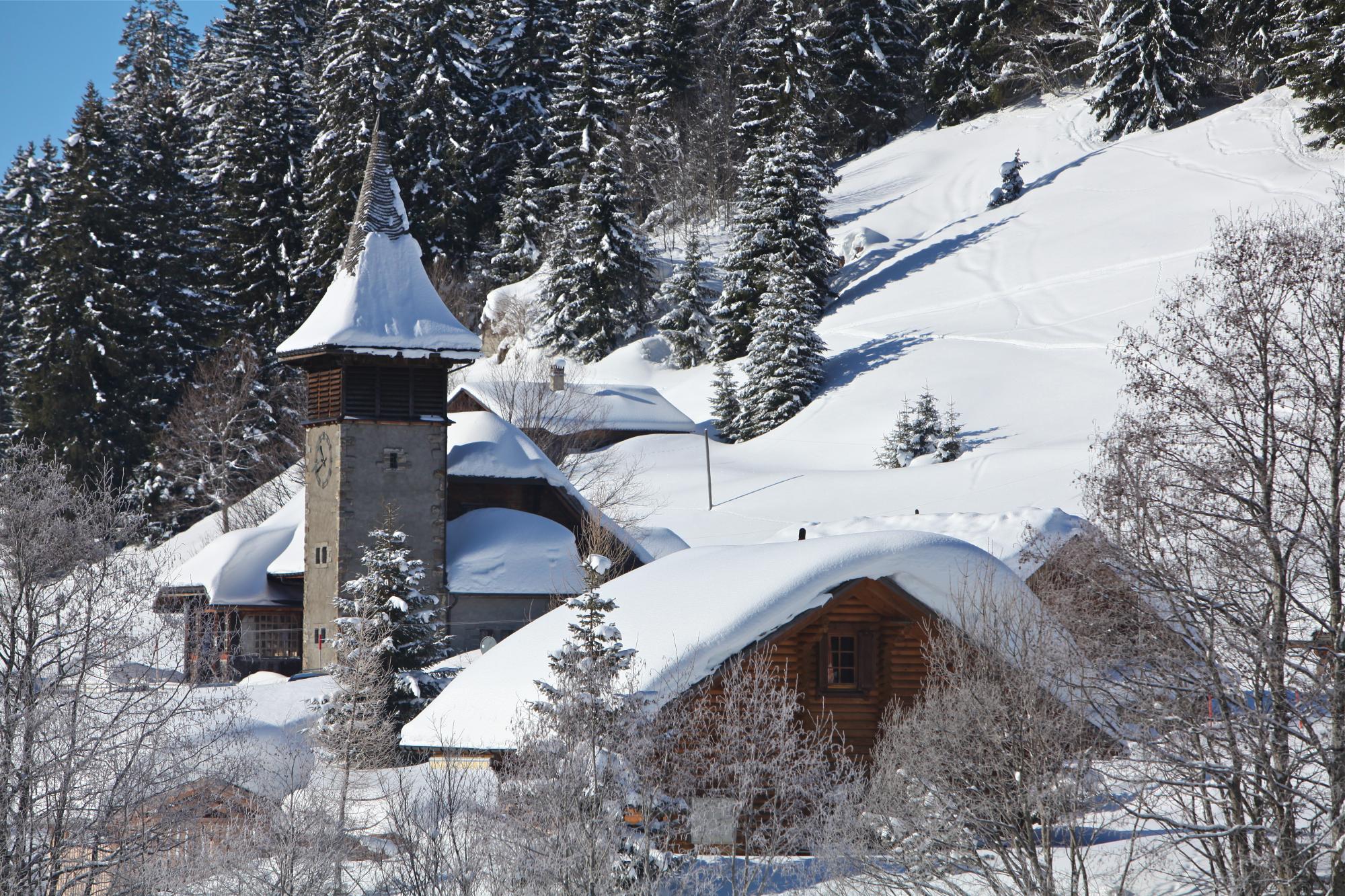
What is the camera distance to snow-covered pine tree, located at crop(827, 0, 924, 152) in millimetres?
80688

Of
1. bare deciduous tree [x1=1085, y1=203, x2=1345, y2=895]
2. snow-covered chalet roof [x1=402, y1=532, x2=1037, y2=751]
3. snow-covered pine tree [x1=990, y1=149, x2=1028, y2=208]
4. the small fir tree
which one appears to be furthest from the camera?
snow-covered pine tree [x1=990, y1=149, x2=1028, y2=208]

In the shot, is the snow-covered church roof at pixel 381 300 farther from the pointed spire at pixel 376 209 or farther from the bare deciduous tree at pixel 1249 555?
the bare deciduous tree at pixel 1249 555

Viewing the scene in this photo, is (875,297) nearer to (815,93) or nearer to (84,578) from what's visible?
(815,93)

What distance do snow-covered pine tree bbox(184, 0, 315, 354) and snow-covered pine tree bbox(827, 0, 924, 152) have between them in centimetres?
3028

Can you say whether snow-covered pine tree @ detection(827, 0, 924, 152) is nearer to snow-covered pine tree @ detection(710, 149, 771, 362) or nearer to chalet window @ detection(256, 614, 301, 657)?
snow-covered pine tree @ detection(710, 149, 771, 362)

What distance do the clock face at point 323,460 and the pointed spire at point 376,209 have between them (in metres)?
4.50

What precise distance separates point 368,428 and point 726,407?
25.7 m

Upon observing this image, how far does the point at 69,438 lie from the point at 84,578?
34.4m

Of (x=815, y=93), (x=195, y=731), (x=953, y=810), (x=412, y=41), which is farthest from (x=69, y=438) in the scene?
(x=953, y=810)

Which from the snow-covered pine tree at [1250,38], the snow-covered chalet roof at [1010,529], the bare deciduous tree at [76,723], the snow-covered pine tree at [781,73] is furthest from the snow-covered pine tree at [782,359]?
the bare deciduous tree at [76,723]

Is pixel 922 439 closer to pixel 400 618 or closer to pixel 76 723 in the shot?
pixel 400 618

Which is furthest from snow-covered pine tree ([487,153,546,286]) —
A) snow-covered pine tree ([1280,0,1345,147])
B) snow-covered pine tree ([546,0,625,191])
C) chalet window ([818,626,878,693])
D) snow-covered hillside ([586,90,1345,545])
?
chalet window ([818,626,878,693])

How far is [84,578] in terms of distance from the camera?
22266 millimetres

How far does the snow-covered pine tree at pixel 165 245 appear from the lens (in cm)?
5819
